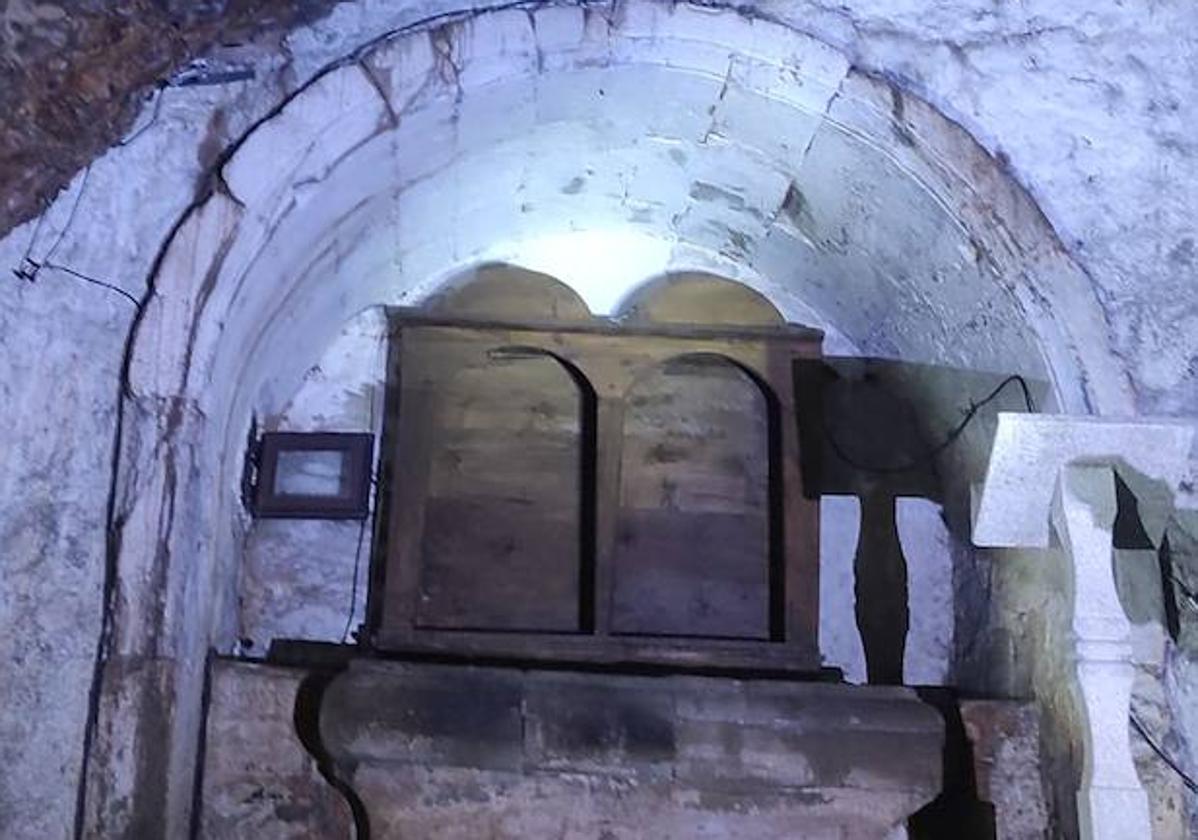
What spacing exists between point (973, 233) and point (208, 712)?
1421mm

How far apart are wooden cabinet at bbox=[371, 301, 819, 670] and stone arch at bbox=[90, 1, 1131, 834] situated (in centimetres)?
21

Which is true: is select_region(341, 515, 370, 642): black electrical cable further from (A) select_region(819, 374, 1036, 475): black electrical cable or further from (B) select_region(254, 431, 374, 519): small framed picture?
(A) select_region(819, 374, 1036, 475): black electrical cable

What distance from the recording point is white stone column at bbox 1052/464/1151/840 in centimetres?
180

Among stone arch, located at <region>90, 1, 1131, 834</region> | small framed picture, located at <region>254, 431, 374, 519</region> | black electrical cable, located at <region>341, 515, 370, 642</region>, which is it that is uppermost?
stone arch, located at <region>90, 1, 1131, 834</region>

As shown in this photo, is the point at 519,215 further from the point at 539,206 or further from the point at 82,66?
the point at 82,66

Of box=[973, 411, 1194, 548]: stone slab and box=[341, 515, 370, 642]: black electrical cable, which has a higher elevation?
box=[973, 411, 1194, 548]: stone slab

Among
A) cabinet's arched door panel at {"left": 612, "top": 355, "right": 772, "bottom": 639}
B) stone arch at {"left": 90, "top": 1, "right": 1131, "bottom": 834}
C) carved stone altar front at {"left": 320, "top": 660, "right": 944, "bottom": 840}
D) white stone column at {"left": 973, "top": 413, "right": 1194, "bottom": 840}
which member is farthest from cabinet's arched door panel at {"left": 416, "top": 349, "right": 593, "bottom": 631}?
white stone column at {"left": 973, "top": 413, "right": 1194, "bottom": 840}

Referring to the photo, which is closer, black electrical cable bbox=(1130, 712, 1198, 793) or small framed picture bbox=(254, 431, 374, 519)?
black electrical cable bbox=(1130, 712, 1198, 793)

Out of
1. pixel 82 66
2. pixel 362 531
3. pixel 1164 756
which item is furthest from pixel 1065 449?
pixel 82 66

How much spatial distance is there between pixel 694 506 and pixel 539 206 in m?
0.66

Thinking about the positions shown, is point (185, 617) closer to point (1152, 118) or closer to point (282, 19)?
point (282, 19)

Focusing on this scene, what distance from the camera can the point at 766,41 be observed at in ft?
7.53

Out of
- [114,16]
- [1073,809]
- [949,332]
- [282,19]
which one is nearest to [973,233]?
[949,332]

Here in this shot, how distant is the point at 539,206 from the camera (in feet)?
9.07
